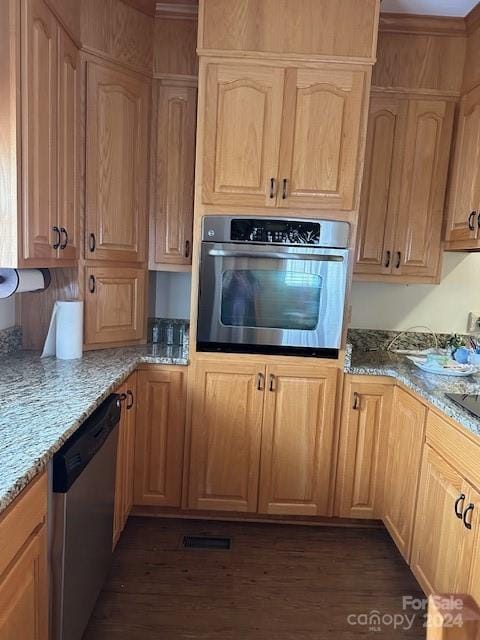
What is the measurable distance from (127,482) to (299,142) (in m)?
1.85

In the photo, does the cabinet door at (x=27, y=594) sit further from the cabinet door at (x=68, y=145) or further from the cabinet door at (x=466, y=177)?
the cabinet door at (x=466, y=177)

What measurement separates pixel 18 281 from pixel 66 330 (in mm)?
364

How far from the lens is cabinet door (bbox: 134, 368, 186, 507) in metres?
2.42

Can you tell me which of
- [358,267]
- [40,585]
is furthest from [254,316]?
[40,585]

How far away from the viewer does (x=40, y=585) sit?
126cm

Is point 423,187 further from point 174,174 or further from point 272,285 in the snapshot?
point 174,174

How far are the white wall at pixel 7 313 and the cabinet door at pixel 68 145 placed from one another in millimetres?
405

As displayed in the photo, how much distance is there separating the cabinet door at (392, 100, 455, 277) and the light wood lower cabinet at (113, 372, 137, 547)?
1.57m

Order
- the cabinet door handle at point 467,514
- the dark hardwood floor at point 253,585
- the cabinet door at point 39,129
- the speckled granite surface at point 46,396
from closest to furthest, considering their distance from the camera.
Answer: the speckled granite surface at point 46,396
the cabinet door handle at point 467,514
the cabinet door at point 39,129
the dark hardwood floor at point 253,585

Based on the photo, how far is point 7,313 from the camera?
7.57ft

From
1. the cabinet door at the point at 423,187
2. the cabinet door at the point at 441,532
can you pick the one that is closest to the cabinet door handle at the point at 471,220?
the cabinet door at the point at 423,187

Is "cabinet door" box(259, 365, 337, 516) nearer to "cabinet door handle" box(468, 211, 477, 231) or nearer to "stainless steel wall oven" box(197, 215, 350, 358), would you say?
"stainless steel wall oven" box(197, 215, 350, 358)

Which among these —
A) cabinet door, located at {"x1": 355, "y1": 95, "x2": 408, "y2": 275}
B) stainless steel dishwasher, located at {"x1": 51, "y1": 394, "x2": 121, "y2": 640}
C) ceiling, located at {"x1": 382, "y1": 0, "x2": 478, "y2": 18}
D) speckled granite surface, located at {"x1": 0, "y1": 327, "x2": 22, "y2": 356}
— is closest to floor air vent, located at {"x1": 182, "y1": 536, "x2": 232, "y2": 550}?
stainless steel dishwasher, located at {"x1": 51, "y1": 394, "x2": 121, "y2": 640}

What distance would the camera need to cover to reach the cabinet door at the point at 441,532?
163 cm
